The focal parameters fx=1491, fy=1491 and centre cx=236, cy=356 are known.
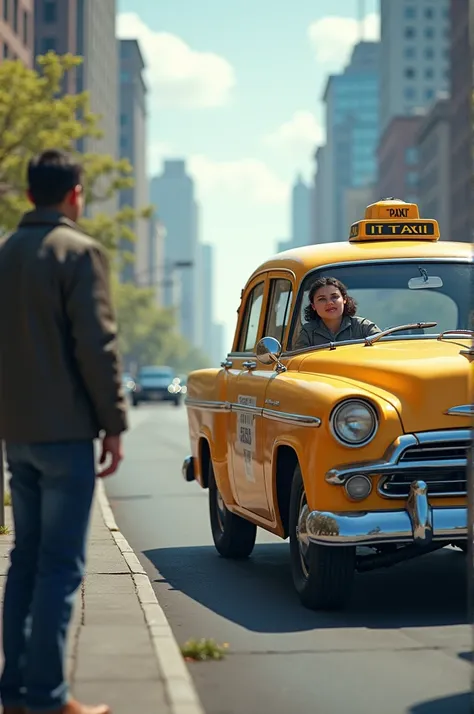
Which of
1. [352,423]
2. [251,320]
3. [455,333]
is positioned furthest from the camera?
[251,320]

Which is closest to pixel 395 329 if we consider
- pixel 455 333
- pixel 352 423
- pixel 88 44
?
pixel 455 333

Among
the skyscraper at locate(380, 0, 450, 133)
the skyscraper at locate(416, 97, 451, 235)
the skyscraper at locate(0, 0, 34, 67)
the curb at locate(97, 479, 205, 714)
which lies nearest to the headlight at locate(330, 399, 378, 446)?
the curb at locate(97, 479, 205, 714)

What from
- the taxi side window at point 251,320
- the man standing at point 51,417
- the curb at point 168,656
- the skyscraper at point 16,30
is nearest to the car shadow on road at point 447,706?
the curb at point 168,656

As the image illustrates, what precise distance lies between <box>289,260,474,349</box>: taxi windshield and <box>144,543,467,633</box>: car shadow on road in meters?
1.53

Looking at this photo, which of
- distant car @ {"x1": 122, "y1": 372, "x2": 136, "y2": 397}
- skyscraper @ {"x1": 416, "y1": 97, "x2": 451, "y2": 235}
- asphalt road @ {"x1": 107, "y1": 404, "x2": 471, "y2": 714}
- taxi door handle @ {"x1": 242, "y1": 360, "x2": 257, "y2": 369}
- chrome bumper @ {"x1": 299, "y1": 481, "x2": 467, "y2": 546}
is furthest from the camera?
skyscraper @ {"x1": 416, "y1": 97, "x2": 451, "y2": 235}

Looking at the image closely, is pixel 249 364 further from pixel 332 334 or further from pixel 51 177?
pixel 51 177

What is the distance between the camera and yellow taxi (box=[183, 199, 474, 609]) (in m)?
7.35

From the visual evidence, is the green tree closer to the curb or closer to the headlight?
the curb

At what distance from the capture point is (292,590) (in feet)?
28.4

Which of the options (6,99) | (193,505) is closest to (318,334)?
(193,505)

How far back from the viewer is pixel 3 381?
204 inches

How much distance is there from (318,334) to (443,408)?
1.60 metres

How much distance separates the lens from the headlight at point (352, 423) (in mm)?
7359

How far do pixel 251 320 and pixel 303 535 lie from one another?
2.75m
